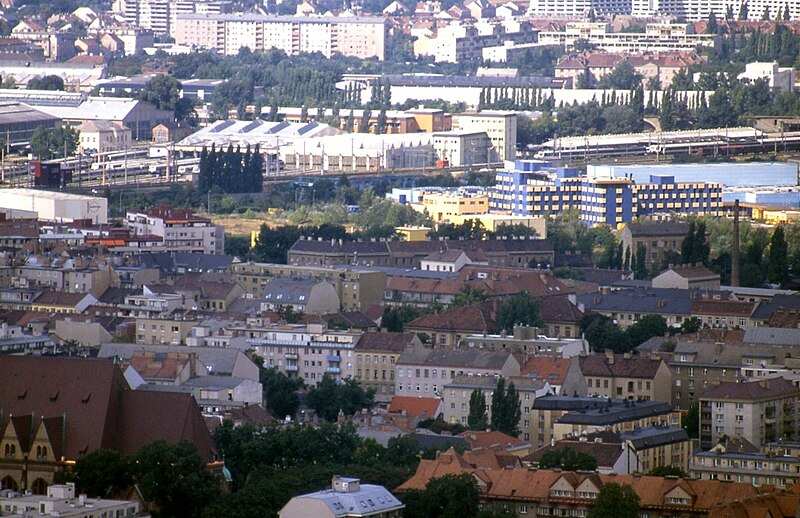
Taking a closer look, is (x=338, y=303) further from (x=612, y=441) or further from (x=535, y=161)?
(x=535, y=161)

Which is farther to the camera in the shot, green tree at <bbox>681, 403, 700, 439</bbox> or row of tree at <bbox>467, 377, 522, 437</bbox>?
green tree at <bbox>681, 403, 700, 439</bbox>

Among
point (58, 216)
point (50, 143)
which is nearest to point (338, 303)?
point (58, 216)

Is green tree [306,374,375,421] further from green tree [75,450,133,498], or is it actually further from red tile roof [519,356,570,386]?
green tree [75,450,133,498]

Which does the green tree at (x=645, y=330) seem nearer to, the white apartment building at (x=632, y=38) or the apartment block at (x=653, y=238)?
the apartment block at (x=653, y=238)

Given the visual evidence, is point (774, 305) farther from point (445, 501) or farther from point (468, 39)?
point (468, 39)

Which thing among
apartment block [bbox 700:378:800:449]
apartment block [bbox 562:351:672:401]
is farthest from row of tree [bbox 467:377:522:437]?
apartment block [bbox 700:378:800:449]

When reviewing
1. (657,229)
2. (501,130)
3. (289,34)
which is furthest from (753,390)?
(289,34)

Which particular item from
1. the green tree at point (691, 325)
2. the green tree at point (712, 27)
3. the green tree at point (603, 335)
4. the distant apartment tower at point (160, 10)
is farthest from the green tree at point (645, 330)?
the distant apartment tower at point (160, 10)
